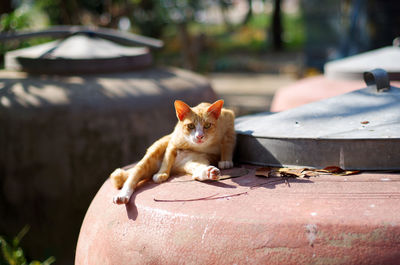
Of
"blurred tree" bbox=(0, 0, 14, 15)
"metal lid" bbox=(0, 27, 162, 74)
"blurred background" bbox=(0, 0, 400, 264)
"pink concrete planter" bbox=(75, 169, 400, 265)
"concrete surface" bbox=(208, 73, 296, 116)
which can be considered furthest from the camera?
"concrete surface" bbox=(208, 73, 296, 116)

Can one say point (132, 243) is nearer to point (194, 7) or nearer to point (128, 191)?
point (128, 191)

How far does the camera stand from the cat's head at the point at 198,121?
2195 millimetres

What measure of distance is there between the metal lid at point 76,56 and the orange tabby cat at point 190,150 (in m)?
→ 2.14

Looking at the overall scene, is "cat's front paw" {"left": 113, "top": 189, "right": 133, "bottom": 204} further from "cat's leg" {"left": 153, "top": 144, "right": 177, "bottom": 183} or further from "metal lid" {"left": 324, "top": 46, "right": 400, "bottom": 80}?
"metal lid" {"left": 324, "top": 46, "right": 400, "bottom": 80}

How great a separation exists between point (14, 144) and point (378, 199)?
112 inches

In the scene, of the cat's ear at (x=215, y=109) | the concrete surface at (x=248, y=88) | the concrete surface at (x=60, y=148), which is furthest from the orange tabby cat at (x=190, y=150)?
the concrete surface at (x=248, y=88)

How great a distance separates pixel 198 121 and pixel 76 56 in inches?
98.2

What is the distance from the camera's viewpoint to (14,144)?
375 centimetres

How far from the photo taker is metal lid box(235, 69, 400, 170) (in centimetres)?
211

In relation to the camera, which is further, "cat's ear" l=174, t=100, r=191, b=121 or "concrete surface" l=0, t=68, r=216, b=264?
"concrete surface" l=0, t=68, r=216, b=264

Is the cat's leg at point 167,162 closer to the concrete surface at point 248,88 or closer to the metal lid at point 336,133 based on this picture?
the metal lid at point 336,133

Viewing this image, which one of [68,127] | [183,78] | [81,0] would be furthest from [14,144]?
[81,0]

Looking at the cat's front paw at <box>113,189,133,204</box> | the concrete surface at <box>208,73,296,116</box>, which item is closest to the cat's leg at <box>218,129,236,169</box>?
the cat's front paw at <box>113,189,133,204</box>

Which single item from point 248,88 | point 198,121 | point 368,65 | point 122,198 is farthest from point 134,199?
point 248,88
